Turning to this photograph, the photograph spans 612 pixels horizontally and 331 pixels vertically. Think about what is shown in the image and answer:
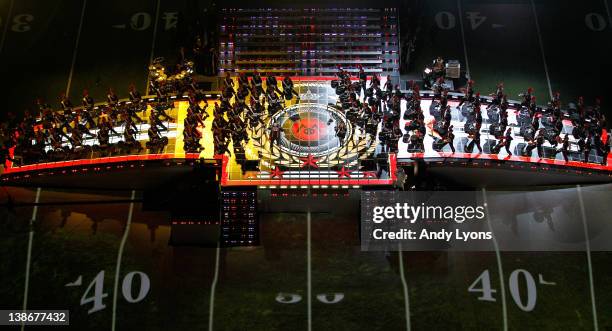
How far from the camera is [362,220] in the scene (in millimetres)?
16375

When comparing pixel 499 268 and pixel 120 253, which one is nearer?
pixel 499 268

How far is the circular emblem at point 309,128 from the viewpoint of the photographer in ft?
55.4

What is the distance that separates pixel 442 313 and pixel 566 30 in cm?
946

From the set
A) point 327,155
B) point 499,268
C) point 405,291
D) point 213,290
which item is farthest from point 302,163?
point 499,268

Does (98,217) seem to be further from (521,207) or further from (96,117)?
(521,207)

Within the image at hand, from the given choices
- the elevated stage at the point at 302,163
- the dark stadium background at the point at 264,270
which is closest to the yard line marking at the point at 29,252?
the dark stadium background at the point at 264,270

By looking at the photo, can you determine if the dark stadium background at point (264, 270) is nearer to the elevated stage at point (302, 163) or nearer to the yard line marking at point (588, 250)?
the yard line marking at point (588, 250)

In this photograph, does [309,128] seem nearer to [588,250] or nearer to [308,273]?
[308,273]

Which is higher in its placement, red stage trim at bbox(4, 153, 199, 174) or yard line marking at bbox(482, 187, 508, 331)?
red stage trim at bbox(4, 153, 199, 174)

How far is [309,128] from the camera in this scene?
1734cm

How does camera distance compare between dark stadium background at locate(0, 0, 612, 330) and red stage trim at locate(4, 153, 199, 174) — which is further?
red stage trim at locate(4, 153, 199, 174)

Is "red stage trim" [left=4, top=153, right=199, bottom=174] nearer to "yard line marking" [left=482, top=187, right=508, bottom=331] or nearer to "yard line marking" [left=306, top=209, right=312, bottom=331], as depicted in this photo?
"yard line marking" [left=306, top=209, right=312, bottom=331]

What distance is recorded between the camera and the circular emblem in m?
16.9

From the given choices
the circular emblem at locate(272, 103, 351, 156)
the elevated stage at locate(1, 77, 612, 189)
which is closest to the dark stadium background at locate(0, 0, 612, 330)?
the elevated stage at locate(1, 77, 612, 189)
